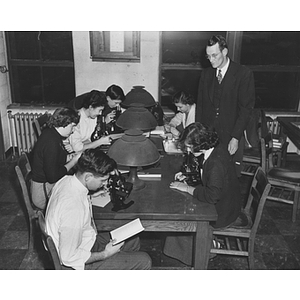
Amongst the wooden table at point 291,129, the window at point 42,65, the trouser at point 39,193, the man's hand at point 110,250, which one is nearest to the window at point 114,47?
the window at point 42,65

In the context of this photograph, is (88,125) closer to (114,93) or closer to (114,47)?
(114,93)

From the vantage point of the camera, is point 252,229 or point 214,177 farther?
point 252,229

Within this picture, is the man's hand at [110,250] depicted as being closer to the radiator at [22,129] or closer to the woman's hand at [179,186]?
the woman's hand at [179,186]

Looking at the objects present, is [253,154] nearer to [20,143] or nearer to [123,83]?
[123,83]

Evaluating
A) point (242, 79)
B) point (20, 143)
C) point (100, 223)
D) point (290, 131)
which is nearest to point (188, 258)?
point (100, 223)

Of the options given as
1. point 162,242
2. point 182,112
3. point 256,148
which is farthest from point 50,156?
point 256,148

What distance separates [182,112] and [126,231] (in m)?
2.26

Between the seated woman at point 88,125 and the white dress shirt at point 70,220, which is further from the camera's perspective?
the seated woman at point 88,125

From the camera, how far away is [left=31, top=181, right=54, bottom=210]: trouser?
3574mm

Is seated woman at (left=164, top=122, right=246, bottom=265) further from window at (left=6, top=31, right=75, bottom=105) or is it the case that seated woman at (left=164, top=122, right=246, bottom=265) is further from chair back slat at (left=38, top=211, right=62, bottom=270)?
window at (left=6, top=31, right=75, bottom=105)

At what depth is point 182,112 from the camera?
15.5 feet

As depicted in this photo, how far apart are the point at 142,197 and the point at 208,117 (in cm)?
150

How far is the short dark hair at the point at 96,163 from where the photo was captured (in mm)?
2592

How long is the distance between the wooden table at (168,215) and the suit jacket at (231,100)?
1269mm
